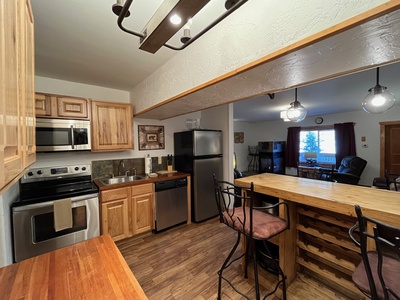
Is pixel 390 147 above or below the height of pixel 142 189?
above

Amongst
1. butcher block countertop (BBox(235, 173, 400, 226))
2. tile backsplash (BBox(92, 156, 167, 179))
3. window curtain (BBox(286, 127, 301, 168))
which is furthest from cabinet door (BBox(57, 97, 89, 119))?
window curtain (BBox(286, 127, 301, 168))

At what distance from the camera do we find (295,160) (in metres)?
7.09

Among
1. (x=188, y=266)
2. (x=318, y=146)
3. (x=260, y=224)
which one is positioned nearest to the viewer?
(x=260, y=224)

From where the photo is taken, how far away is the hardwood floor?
→ 1.64 metres

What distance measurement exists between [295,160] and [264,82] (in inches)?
264

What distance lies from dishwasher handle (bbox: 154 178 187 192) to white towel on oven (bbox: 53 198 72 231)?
3.57 feet

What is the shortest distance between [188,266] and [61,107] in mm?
A: 2529

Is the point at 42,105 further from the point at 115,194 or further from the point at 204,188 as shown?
the point at 204,188

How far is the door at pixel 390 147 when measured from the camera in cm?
489

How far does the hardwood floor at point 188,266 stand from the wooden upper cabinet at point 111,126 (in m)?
1.45

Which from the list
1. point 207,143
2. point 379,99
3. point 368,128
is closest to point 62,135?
point 207,143

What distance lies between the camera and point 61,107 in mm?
2225

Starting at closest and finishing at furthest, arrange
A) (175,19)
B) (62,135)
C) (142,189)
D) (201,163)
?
1. (175,19)
2. (62,135)
3. (142,189)
4. (201,163)

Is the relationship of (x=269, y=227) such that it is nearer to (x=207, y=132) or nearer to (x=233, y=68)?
(x=233, y=68)
